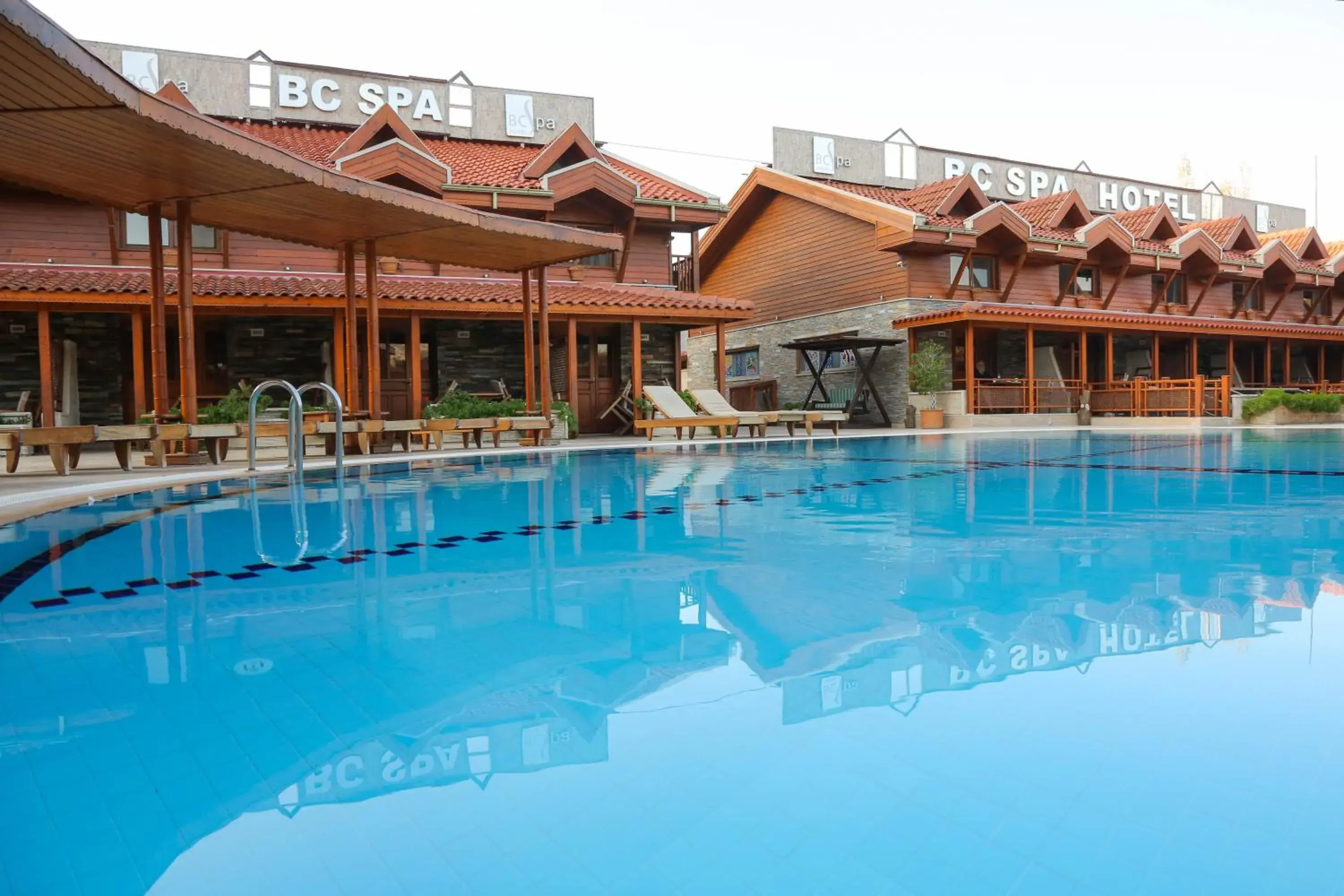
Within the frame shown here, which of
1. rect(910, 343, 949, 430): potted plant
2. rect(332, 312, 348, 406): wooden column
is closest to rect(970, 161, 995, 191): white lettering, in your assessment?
rect(910, 343, 949, 430): potted plant

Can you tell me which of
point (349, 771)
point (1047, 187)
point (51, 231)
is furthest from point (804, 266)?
point (349, 771)

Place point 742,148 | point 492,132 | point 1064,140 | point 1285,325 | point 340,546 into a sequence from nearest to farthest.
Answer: point 340,546 → point 492,132 → point 1285,325 → point 742,148 → point 1064,140

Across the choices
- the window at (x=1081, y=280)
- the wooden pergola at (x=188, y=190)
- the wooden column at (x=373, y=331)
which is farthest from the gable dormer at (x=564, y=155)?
the window at (x=1081, y=280)

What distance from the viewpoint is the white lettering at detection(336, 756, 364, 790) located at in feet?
6.59

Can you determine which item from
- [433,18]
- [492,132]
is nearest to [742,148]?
[433,18]

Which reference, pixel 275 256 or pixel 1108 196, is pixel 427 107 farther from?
pixel 1108 196

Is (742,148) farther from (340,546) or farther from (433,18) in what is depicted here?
(340,546)

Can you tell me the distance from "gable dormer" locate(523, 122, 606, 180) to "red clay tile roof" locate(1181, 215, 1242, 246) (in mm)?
18792

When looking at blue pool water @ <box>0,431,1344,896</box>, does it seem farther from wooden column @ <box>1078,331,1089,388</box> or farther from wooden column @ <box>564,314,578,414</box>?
wooden column @ <box>1078,331,1089,388</box>

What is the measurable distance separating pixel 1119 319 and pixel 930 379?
231 inches

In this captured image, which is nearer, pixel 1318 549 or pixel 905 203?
pixel 1318 549

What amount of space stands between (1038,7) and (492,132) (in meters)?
14.3

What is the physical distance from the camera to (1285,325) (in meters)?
26.9

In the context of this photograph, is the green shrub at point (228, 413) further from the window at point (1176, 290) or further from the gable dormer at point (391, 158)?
the window at point (1176, 290)
